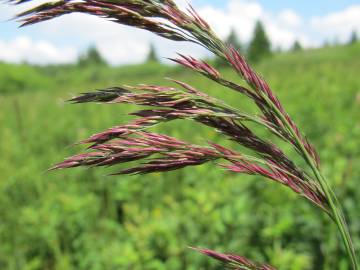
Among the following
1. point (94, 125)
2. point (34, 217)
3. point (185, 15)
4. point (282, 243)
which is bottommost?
point (94, 125)

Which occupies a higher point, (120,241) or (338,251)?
(338,251)

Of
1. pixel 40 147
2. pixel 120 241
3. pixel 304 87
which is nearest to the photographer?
pixel 120 241

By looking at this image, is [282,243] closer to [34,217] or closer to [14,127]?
[34,217]

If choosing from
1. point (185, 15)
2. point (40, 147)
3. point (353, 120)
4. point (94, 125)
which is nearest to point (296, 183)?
point (185, 15)

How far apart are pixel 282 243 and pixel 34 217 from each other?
1930 mm

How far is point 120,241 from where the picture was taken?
3256 millimetres

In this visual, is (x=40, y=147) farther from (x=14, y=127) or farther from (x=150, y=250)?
(x=150, y=250)

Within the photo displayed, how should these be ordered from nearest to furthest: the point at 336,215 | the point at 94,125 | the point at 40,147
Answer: the point at 336,215, the point at 40,147, the point at 94,125

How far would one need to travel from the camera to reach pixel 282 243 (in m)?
2.81

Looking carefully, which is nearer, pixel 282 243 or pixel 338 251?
pixel 338 251

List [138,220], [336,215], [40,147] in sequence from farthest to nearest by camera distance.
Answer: [40,147] < [138,220] < [336,215]

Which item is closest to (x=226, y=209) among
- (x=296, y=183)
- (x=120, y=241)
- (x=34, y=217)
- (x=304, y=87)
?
(x=120, y=241)

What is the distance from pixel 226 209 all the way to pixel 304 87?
731 cm

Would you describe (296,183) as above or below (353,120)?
above
